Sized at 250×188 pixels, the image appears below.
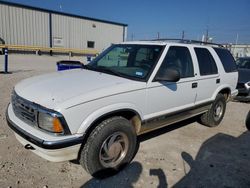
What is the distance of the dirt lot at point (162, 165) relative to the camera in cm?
296

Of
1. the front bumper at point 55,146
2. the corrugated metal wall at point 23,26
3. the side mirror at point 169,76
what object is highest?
the corrugated metal wall at point 23,26

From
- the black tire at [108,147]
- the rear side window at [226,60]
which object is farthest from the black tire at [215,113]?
the black tire at [108,147]

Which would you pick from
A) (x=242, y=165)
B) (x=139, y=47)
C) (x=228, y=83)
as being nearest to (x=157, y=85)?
(x=139, y=47)

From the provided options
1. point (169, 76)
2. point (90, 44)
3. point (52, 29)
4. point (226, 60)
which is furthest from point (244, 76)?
point (90, 44)

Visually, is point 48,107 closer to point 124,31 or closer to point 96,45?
point 96,45

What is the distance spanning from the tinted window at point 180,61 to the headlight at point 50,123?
189 cm

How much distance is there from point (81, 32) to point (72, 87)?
27554mm

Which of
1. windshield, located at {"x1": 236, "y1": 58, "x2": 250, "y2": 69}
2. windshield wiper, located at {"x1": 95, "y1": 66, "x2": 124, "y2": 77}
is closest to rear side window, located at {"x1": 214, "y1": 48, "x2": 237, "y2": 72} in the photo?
windshield wiper, located at {"x1": 95, "y1": 66, "x2": 124, "y2": 77}

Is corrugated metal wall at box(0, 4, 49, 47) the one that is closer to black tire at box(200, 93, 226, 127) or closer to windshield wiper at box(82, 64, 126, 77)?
windshield wiper at box(82, 64, 126, 77)

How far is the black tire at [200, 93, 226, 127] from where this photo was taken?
5.06m

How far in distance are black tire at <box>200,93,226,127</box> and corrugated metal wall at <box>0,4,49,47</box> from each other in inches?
923

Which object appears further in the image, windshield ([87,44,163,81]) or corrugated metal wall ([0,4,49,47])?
corrugated metal wall ([0,4,49,47])

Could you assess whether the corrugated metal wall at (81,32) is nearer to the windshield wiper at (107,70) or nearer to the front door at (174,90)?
the windshield wiper at (107,70)

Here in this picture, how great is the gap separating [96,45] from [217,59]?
2709 centimetres
